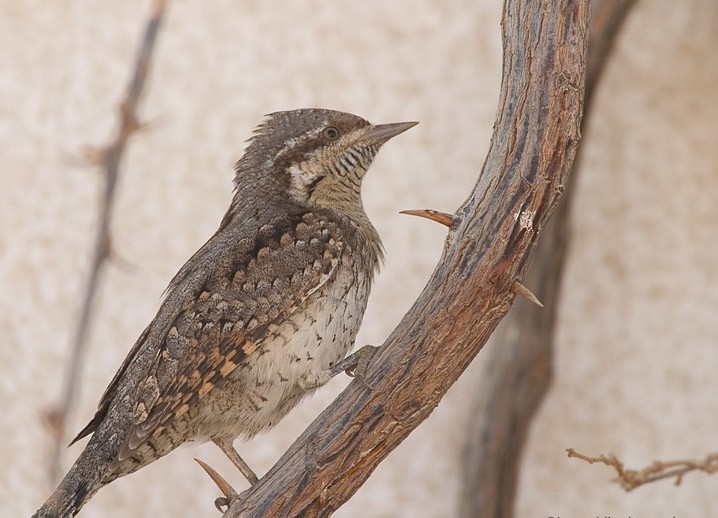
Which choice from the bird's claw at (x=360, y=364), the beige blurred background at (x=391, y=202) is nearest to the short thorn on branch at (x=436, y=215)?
the bird's claw at (x=360, y=364)

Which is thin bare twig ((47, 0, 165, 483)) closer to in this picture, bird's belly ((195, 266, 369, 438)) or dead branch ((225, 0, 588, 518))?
dead branch ((225, 0, 588, 518))

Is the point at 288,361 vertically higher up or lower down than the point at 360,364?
higher up

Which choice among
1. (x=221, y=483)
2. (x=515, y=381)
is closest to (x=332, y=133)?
(x=221, y=483)

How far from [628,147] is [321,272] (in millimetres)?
2549

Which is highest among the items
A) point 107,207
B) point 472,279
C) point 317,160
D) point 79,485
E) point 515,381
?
point 317,160

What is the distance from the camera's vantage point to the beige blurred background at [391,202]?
444 cm

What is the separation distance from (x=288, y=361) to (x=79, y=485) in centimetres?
52

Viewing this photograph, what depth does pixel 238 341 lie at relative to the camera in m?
2.35

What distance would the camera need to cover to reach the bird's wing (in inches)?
90.4

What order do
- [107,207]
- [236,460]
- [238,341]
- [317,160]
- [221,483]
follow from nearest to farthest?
[107,207] → [221,483] → [238,341] → [236,460] → [317,160]

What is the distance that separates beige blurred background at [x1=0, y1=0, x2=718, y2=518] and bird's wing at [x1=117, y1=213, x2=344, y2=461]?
204 centimetres

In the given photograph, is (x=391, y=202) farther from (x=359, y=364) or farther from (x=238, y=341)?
(x=359, y=364)

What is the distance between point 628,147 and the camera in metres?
4.61

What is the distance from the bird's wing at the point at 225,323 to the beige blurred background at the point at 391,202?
2.04 m
